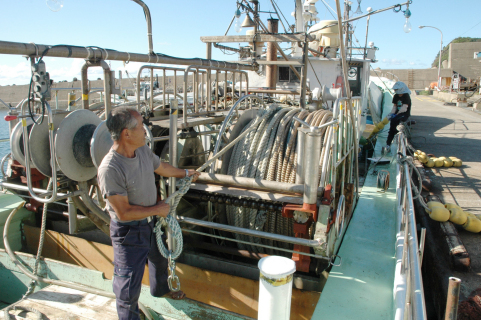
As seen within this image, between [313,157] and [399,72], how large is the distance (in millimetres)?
53951

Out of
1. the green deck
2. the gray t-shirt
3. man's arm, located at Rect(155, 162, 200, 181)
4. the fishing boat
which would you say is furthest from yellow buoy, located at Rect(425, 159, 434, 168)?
the gray t-shirt

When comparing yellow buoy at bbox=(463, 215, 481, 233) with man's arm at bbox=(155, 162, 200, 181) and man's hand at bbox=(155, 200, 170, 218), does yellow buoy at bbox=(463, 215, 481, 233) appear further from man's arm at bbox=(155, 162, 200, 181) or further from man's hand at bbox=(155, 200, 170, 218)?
man's hand at bbox=(155, 200, 170, 218)

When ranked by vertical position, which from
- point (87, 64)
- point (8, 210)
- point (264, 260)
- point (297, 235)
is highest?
point (87, 64)

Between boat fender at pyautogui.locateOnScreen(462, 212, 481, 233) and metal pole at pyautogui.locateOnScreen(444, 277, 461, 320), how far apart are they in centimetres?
425

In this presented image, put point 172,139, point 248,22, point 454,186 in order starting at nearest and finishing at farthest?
point 172,139
point 454,186
point 248,22

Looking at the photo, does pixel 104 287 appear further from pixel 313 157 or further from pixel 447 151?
pixel 447 151

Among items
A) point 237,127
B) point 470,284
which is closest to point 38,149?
point 237,127

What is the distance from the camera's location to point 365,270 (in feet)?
11.4

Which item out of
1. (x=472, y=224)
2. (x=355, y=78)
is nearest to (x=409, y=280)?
(x=472, y=224)

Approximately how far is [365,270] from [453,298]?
2.00 m

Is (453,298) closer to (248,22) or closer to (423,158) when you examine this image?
(248,22)

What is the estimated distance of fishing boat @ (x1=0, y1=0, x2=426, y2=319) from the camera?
298 cm

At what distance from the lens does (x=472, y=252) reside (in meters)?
4.68

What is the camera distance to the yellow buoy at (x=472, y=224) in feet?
16.7
